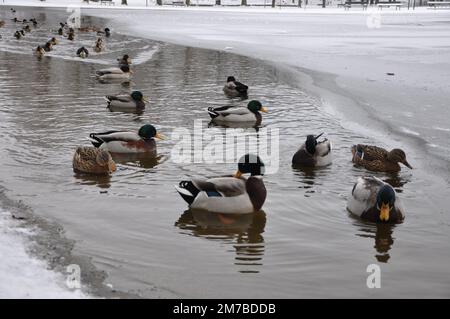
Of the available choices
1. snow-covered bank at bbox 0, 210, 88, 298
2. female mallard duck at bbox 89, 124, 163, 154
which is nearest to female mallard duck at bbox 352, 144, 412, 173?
female mallard duck at bbox 89, 124, 163, 154

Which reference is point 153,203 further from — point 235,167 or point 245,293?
point 245,293

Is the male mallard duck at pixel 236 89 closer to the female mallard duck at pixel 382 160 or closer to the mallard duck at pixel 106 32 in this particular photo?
the female mallard duck at pixel 382 160

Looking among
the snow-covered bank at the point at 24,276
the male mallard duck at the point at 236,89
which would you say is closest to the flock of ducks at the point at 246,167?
the snow-covered bank at the point at 24,276

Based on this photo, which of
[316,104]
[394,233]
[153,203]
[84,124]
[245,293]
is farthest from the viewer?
[316,104]

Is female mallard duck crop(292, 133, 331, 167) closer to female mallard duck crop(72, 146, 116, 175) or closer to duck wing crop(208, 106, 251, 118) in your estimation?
female mallard duck crop(72, 146, 116, 175)

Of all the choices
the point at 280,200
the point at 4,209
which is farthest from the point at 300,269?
the point at 4,209

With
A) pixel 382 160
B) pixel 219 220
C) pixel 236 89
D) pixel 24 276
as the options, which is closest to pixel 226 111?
pixel 236 89

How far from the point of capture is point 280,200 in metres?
7.69

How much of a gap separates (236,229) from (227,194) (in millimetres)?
463

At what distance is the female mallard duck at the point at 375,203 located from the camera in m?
6.88

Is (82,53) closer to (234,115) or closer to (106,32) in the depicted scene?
(106,32)

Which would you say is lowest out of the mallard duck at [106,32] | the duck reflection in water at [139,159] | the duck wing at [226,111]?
the duck reflection in water at [139,159]

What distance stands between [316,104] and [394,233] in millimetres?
7629

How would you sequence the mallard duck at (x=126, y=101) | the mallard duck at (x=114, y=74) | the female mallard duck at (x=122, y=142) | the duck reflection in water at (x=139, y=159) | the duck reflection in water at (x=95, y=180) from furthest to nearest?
the mallard duck at (x=114, y=74) < the mallard duck at (x=126, y=101) < the female mallard duck at (x=122, y=142) < the duck reflection in water at (x=139, y=159) < the duck reflection in water at (x=95, y=180)
